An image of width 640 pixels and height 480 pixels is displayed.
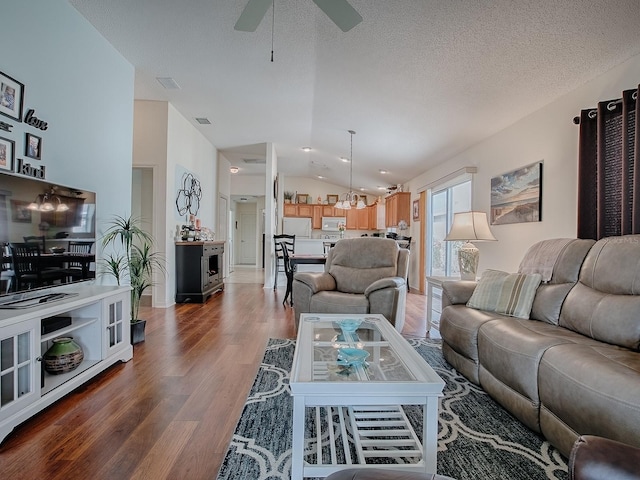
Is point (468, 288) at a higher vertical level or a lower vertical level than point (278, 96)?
lower

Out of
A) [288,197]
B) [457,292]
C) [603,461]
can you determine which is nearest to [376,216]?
[288,197]

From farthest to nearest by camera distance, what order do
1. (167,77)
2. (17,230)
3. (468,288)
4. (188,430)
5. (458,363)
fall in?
1. (167,77)
2. (468,288)
3. (458,363)
4. (17,230)
5. (188,430)

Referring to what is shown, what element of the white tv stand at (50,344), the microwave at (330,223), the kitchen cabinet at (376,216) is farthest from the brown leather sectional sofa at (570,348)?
the microwave at (330,223)

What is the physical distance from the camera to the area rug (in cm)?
140

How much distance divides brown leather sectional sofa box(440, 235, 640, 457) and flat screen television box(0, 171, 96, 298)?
2788 millimetres

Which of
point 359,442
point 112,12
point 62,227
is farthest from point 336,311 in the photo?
point 112,12

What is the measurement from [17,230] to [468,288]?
10.1ft

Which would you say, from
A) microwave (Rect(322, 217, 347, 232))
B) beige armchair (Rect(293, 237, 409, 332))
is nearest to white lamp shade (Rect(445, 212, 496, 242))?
beige armchair (Rect(293, 237, 409, 332))

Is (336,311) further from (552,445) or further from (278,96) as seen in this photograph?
(278,96)

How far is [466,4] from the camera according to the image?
218 cm

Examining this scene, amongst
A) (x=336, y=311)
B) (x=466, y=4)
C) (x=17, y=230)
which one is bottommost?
(x=336, y=311)

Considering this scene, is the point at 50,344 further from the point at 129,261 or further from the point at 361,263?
the point at 361,263

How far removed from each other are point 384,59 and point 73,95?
2647 millimetres

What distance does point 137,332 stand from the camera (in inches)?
121
